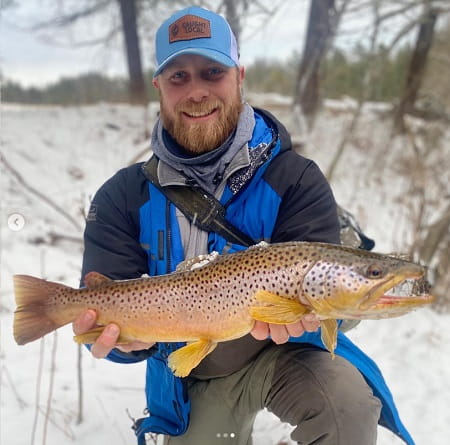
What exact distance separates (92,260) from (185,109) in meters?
1.06

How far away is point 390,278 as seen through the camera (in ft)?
5.21

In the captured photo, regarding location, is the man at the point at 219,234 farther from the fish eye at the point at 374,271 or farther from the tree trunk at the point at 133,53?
the tree trunk at the point at 133,53

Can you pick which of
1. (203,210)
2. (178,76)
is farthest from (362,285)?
(178,76)

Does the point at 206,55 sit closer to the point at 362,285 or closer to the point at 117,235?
the point at 117,235

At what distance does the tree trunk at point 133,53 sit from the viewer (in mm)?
11703

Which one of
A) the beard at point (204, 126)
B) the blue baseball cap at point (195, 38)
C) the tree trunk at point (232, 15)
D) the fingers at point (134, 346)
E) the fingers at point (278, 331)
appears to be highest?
the tree trunk at point (232, 15)

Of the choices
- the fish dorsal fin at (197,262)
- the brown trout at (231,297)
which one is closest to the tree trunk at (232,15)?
the fish dorsal fin at (197,262)

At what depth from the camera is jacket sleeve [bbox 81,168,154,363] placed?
7.85 feet

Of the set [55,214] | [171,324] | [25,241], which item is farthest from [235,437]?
[55,214]

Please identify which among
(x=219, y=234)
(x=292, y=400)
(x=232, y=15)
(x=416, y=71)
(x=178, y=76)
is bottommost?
(x=292, y=400)

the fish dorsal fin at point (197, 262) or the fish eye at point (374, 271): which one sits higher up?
the fish dorsal fin at point (197, 262)

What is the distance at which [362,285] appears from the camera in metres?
1.62

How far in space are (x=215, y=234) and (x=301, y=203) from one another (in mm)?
511

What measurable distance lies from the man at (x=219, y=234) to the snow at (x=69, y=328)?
2.12 ft
